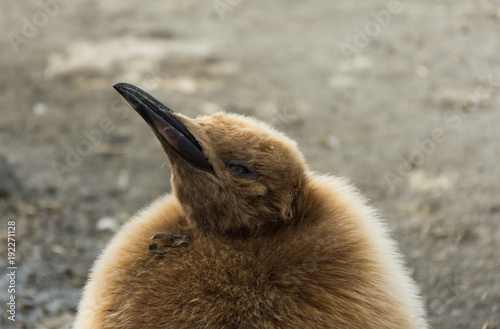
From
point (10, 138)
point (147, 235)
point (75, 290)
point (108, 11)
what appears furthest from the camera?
point (108, 11)

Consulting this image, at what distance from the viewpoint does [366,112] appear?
424cm

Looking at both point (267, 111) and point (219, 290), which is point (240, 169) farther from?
point (267, 111)

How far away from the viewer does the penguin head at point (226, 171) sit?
166 centimetres

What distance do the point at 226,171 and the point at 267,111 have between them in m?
2.69

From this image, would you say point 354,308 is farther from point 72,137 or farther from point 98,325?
point 72,137

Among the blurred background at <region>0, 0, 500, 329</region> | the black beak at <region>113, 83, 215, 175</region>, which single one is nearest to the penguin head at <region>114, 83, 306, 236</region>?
the black beak at <region>113, 83, 215, 175</region>

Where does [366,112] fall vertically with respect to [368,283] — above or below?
above

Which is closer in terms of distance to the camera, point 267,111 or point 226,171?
point 226,171

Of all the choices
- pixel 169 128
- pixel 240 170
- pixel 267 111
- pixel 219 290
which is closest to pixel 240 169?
pixel 240 170

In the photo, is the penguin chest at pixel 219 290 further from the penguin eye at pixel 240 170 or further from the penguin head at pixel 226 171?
the penguin eye at pixel 240 170

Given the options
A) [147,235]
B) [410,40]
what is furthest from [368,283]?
[410,40]

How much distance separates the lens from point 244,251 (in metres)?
1.60

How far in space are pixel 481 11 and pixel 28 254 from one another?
475 centimetres

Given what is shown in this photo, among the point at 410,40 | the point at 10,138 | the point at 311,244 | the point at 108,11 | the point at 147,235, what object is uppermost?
the point at 108,11
